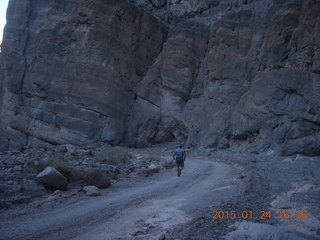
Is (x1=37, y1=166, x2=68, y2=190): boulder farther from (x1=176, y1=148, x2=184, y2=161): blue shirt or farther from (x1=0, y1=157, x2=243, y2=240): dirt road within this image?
(x1=176, y1=148, x2=184, y2=161): blue shirt

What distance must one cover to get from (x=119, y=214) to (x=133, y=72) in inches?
1104

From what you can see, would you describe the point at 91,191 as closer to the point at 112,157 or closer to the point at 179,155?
the point at 179,155

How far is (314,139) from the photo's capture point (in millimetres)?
15820

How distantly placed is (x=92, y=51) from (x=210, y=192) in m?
25.2

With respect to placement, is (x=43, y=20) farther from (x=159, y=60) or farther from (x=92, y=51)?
(x=159, y=60)

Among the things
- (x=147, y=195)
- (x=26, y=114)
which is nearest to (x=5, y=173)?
(x=147, y=195)

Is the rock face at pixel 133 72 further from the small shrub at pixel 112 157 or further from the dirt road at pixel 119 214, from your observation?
the dirt road at pixel 119 214

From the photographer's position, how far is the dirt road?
14.1 feet

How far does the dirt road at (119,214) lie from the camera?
4.29 meters
